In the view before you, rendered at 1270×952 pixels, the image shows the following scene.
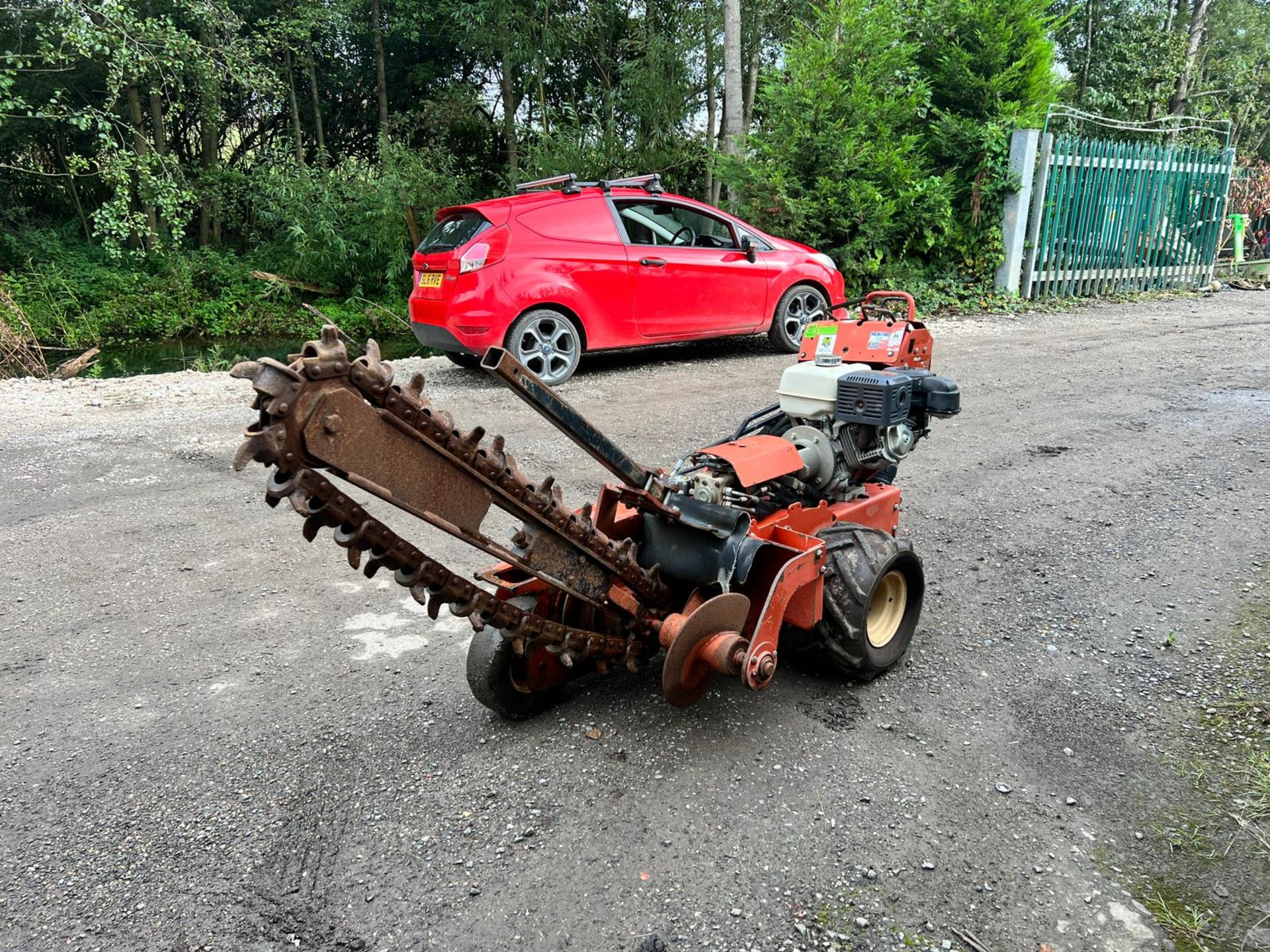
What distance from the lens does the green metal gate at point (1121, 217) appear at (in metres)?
12.4

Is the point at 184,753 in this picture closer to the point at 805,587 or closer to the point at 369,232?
the point at 805,587

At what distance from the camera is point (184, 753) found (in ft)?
9.57

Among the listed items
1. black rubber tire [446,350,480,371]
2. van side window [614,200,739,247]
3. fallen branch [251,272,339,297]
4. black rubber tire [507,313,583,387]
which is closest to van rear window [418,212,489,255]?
black rubber tire [507,313,583,387]

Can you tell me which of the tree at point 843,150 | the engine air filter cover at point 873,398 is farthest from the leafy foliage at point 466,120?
the engine air filter cover at point 873,398

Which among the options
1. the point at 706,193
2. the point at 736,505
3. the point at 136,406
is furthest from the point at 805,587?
the point at 706,193

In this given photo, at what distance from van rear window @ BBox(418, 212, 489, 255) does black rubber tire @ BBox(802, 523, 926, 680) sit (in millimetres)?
5790

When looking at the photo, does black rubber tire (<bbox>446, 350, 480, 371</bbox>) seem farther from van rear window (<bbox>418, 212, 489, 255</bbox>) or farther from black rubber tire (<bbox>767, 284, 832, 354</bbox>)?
black rubber tire (<bbox>767, 284, 832, 354</bbox>)

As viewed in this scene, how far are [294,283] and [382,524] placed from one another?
597 inches

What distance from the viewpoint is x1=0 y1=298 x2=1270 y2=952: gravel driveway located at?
2252mm

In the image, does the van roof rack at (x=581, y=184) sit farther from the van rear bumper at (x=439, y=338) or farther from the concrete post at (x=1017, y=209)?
the concrete post at (x=1017, y=209)

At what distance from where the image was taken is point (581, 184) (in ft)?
28.2

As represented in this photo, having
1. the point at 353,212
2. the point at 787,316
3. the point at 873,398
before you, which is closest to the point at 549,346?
the point at 787,316

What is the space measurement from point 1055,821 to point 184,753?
2.86m

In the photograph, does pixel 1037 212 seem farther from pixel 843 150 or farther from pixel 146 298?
pixel 146 298
